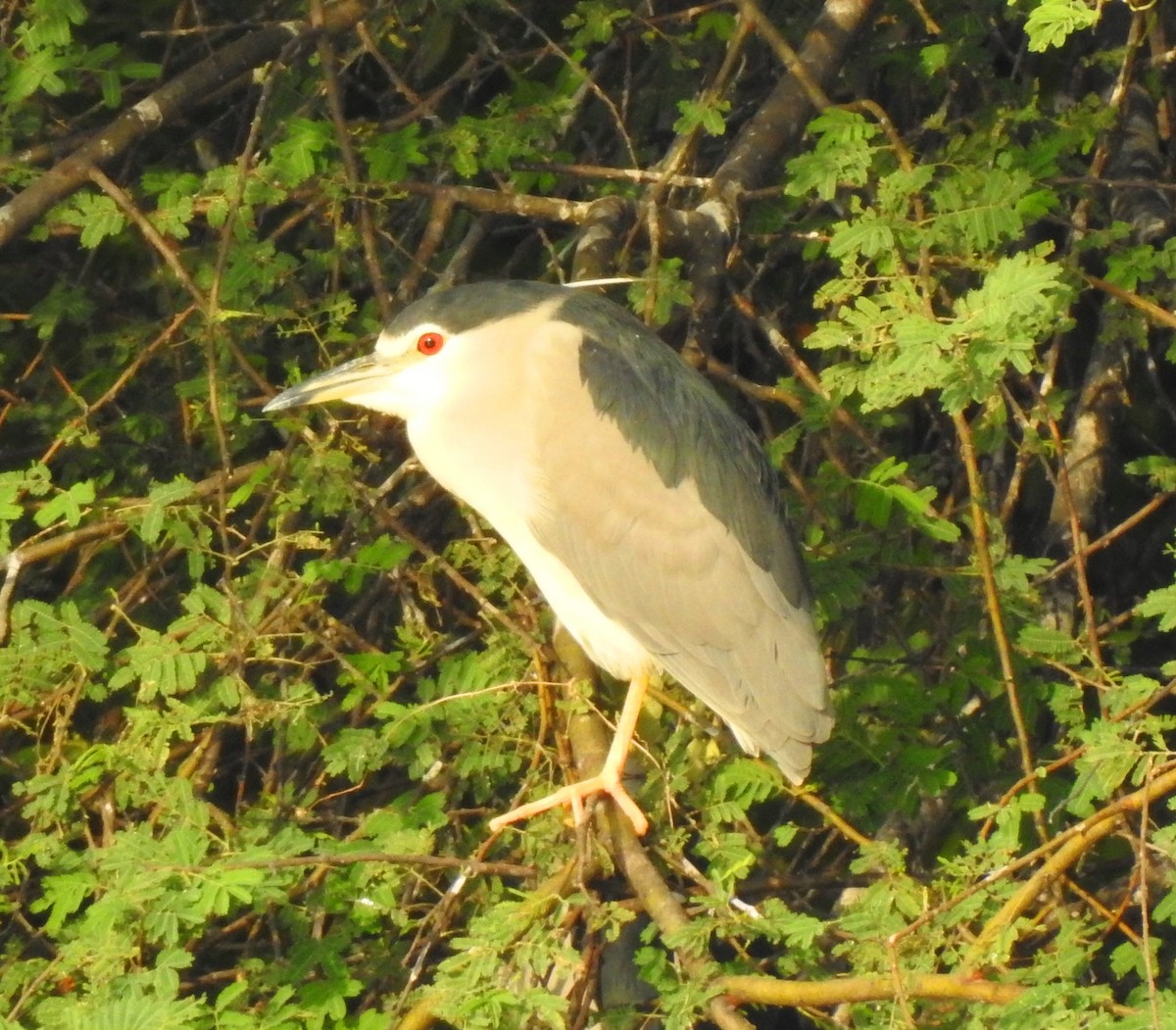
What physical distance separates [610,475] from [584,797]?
0.54m

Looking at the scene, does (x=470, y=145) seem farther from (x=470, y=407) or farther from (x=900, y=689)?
(x=900, y=689)

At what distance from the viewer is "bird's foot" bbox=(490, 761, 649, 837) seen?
226cm

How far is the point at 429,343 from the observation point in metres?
2.63

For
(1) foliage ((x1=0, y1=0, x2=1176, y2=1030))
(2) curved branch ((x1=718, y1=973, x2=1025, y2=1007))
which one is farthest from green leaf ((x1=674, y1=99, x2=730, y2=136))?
(2) curved branch ((x1=718, y1=973, x2=1025, y2=1007))

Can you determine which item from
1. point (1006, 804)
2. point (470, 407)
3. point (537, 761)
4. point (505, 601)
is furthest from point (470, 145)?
point (1006, 804)

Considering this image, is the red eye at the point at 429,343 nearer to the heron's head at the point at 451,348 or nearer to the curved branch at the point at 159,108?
the heron's head at the point at 451,348

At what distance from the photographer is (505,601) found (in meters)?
2.75

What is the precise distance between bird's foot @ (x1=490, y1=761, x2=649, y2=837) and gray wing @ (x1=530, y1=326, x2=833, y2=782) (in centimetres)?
23

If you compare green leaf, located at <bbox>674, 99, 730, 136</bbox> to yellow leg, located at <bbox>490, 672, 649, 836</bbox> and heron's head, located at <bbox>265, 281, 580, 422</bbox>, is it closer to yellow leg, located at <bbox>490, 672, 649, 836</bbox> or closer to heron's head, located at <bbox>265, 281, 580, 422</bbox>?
heron's head, located at <bbox>265, 281, 580, 422</bbox>

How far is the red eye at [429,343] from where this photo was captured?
2617mm

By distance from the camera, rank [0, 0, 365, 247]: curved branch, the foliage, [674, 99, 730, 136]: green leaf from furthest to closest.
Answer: [674, 99, 730, 136]: green leaf → [0, 0, 365, 247]: curved branch → the foliage

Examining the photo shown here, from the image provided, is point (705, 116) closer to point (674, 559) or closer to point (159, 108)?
point (674, 559)

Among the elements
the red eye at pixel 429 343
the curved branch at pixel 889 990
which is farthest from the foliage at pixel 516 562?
the red eye at pixel 429 343

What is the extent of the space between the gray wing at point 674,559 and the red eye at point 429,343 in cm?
21
